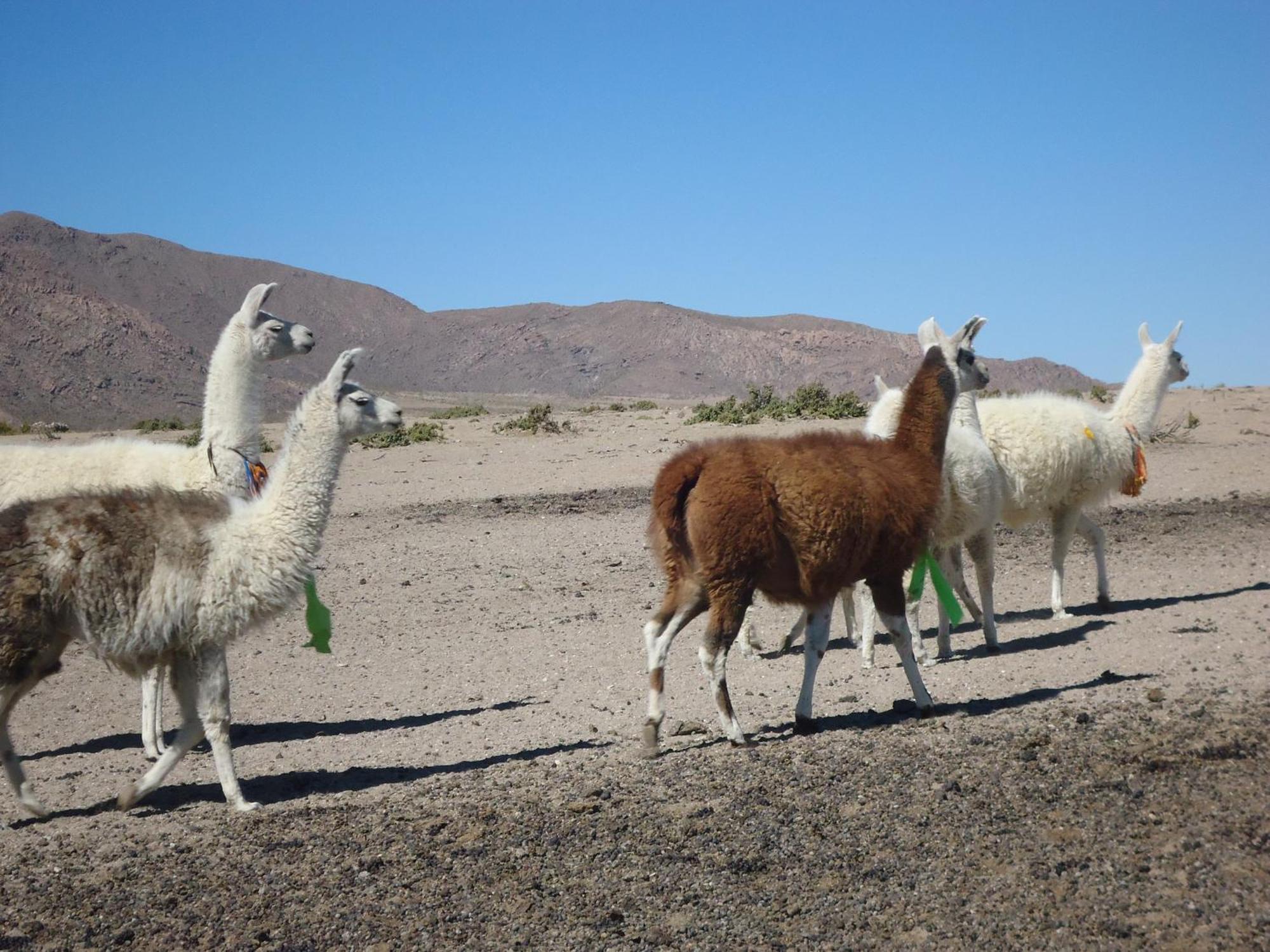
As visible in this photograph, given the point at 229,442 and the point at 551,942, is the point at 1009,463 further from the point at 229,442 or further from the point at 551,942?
the point at 551,942

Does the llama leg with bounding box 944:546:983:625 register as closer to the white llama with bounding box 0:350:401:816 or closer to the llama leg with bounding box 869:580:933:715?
the llama leg with bounding box 869:580:933:715

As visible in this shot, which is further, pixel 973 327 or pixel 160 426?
pixel 160 426

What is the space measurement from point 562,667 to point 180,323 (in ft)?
352

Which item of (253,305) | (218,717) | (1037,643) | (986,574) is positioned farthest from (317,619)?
(1037,643)

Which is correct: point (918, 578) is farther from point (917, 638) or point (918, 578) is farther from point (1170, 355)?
point (1170, 355)

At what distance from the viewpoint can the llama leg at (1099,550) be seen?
11.5m

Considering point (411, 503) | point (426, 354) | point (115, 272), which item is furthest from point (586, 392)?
point (411, 503)

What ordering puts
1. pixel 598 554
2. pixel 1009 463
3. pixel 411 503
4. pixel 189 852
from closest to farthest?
pixel 189 852 < pixel 1009 463 < pixel 598 554 < pixel 411 503

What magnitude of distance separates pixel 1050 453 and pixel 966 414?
130 cm

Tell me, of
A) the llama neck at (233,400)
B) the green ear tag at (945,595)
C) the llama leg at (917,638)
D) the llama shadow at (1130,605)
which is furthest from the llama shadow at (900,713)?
the llama neck at (233,400)

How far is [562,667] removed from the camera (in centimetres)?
1034

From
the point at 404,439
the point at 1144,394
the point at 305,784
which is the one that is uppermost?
the point at 1144,394

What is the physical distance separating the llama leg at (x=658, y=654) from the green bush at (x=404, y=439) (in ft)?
69.5

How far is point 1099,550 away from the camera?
38.8 ft
